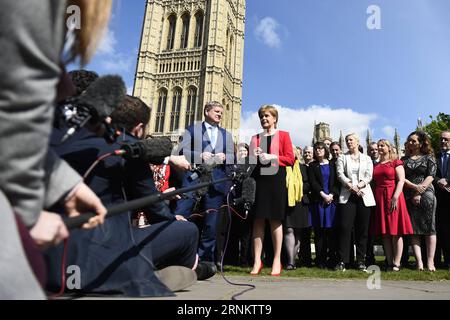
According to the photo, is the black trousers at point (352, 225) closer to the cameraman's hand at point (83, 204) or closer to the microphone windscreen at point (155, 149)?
the microphone windscreen at point (155, 149)

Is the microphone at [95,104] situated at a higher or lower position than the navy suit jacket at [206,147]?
lower

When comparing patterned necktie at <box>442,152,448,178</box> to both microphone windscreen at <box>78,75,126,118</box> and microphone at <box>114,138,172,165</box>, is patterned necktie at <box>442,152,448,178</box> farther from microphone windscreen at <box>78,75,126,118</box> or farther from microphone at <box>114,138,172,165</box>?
microphone windscreen at <box>78,75,126,118</box>

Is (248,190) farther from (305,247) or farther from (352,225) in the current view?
(305,247)

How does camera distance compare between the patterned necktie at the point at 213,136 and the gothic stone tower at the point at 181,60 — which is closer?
the patterned necktie at the point at 213,136

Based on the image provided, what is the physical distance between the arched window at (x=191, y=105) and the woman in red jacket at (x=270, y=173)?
128 ft

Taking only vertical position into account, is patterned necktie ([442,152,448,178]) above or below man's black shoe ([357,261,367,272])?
above

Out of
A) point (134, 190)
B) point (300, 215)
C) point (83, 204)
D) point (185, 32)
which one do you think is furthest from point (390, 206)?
point (185, 32)

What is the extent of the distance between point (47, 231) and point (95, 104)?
685 millimetres

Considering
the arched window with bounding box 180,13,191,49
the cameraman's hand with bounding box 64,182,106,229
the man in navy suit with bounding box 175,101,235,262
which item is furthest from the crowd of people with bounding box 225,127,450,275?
the arched window with bounding box 180,13,191,49

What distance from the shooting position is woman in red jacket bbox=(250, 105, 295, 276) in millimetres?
4008

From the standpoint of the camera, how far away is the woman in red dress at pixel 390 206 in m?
4.53

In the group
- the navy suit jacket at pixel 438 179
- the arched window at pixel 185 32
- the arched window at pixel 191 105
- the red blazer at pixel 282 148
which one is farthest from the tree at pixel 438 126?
the arched window at pixel 185 32

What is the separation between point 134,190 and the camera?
2145 millimetres

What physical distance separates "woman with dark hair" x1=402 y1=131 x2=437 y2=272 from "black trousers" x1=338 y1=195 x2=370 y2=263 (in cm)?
63
